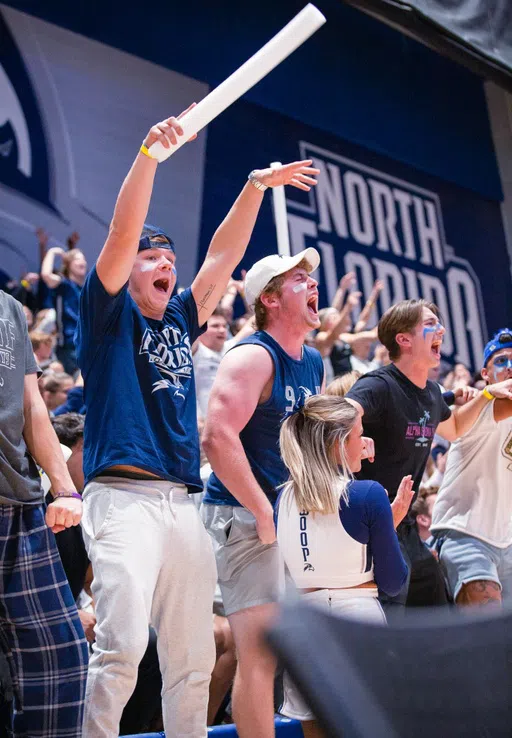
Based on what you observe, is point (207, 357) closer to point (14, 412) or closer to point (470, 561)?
point (470, 561)

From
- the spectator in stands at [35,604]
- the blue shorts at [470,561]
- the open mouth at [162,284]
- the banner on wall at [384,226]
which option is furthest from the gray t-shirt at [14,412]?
the banner on wall at [384,226]

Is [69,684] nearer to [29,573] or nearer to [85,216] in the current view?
[29,573]

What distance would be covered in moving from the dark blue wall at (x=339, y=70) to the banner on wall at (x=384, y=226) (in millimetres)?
231

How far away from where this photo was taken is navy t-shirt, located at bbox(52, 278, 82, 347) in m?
7.81

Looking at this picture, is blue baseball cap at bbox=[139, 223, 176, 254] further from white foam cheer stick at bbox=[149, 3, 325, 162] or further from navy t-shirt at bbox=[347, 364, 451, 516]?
navy t-shirt at bbox=[347, 364, 451, 516]

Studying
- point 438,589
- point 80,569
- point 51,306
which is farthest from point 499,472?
point 51,306

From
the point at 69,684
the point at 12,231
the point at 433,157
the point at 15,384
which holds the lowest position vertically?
the point at 69,684

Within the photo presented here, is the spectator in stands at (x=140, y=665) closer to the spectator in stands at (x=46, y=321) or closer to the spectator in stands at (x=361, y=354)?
the spectator in stands at (x=46, y=321)

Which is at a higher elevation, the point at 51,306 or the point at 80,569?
the point at 51,306

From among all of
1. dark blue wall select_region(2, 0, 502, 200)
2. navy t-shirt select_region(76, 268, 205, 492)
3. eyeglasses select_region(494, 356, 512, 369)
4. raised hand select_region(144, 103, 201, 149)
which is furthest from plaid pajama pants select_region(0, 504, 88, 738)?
dark blue wall select_region(2, 0, 502, 200)

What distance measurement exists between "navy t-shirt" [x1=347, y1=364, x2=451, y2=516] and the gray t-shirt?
1.42m

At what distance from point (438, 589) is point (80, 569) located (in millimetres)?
1532

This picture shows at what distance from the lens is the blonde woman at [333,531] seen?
115 inches

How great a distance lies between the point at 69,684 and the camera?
107 inches
